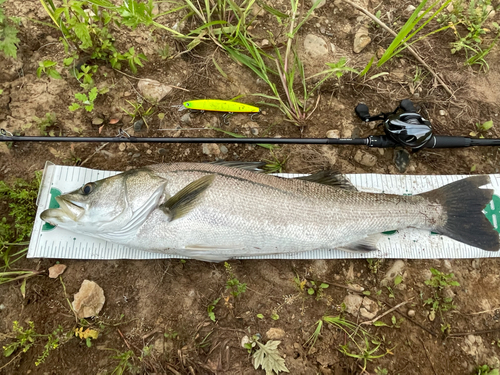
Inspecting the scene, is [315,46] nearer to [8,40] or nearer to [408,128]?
[408,128]

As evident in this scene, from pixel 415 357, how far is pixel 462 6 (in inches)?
164

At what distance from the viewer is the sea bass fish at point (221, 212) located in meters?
2.53

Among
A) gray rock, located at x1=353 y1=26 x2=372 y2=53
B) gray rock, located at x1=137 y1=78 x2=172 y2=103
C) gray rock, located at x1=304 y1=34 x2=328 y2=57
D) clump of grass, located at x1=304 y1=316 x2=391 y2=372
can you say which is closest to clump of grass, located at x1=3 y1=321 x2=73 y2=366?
clump of grass, located at x1=304 y1=316 x2=391 y2=372

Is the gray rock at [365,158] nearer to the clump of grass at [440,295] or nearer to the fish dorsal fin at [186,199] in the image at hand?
the clump of grass at [440,295]

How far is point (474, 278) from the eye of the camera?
3139mm

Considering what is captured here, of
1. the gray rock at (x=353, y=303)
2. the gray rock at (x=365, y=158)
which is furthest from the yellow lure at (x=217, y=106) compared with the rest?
the gray rock at (x=353, y=303)

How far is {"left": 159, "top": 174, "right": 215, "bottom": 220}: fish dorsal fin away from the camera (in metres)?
2.50

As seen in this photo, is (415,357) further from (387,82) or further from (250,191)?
(387,82)

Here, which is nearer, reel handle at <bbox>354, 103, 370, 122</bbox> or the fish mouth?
the fish mouth

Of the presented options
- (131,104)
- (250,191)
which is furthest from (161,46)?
(250,191)

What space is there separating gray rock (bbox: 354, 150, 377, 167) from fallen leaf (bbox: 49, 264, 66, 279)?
3218 millimetres

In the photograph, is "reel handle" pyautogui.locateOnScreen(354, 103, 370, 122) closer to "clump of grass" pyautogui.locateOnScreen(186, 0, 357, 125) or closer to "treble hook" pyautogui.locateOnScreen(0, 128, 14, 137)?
"clump of grass" pyautogui.locateOnScreen(186, 0, 357, 125)

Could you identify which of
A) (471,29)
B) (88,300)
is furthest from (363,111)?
(88,300)

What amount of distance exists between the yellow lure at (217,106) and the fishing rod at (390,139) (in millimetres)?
493
